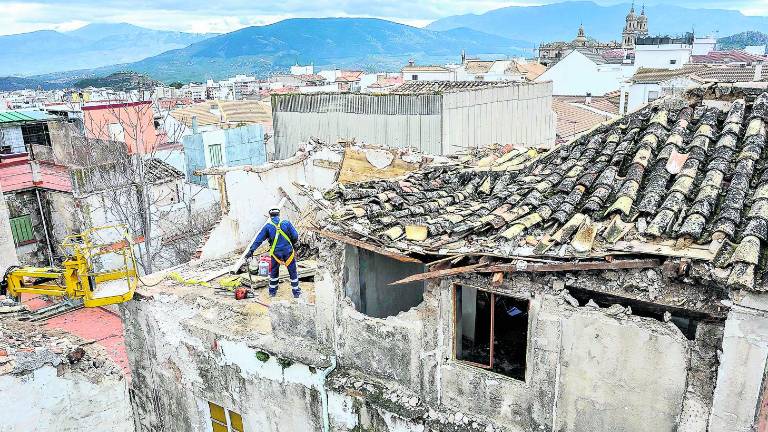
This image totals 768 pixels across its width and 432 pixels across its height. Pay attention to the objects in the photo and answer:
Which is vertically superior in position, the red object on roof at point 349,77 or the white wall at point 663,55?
the white wall at point 663,55

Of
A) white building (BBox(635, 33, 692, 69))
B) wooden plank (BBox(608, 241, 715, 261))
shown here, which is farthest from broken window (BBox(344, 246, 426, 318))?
white building (BBox(635, 33, 692, 69))

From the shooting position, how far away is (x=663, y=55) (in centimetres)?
6322

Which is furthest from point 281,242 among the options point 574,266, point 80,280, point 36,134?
point 36,134

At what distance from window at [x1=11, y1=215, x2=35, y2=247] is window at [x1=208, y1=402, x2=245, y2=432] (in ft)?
63.6

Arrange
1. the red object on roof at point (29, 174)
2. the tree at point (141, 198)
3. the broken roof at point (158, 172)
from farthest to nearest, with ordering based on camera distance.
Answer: the broken roof at point (158, 172), the red object on roof at point (29, 174), the tree at point (141, 198)

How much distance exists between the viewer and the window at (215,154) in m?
34.1

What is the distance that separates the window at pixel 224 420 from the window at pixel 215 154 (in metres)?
23.9

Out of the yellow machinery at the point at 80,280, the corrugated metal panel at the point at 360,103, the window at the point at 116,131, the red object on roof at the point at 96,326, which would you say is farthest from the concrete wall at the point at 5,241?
the window at the point at 116,131

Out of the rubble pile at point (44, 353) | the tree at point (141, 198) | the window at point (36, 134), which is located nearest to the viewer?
the rubble pile at point (44, 353)

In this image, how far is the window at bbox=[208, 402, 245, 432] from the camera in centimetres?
1216

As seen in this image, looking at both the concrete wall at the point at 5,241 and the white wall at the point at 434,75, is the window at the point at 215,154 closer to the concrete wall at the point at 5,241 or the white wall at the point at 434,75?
the concrete wall at the point at 5,241

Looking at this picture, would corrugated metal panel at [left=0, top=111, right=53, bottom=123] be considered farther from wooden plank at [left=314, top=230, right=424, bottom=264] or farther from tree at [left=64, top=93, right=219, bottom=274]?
wooden plank at [left=314, top=230, right=424, bottom=264]

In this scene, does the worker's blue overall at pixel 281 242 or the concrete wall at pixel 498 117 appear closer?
the worker's blue overall at pixel 281 242

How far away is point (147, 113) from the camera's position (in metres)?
33.7
